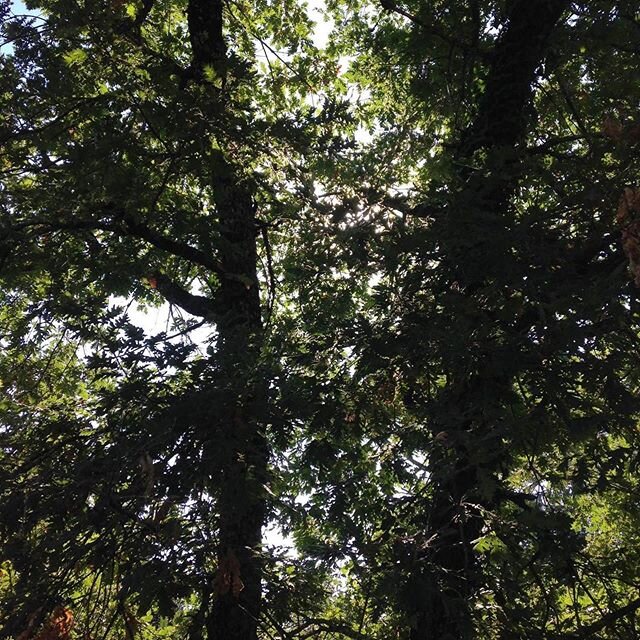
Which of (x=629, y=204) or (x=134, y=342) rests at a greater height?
(x=134, y=342)

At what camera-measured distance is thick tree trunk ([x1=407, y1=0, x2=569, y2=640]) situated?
12.1ft

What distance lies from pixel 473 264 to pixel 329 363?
131 cm

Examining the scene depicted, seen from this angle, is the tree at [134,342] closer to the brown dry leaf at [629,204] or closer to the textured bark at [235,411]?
the textured bark at [235,411]

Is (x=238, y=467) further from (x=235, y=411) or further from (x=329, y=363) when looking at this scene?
(x=329, y=363)

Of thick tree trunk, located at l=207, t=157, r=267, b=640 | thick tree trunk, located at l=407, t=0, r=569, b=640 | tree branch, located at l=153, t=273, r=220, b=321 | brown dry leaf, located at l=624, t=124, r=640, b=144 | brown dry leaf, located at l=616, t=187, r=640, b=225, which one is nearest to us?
brown dry leaf, located at l=616, t=187, r=640, b=225

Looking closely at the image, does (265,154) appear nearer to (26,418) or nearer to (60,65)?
(60,65)

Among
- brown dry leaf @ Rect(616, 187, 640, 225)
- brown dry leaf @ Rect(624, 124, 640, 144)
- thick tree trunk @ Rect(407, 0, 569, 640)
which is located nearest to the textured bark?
thick tree trunk @ Rect(407, 0, 569, 640)

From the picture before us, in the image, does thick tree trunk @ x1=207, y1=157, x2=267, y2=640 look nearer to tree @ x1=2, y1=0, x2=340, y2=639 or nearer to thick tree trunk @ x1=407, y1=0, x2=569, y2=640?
tree @ x1=2, y1=0, x2=340, y2=639

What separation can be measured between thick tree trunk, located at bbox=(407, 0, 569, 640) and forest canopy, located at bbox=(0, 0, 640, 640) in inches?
1.0

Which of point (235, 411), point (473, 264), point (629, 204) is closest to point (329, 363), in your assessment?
point (235, 411)

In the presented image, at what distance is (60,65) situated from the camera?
16.3 ft

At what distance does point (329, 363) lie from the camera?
4.66m

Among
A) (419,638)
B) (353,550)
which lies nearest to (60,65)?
(353,550)

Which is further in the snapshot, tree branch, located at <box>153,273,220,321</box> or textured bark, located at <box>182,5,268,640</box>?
tree branch, located at <box>153,273,220,321</box>
